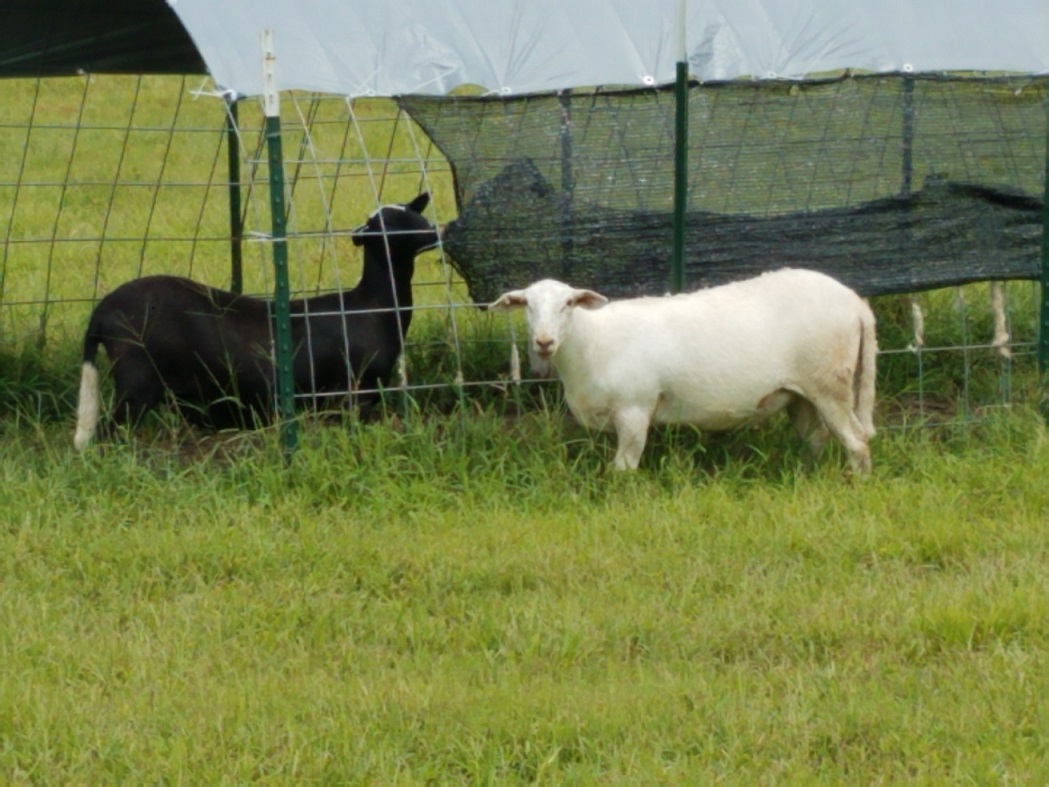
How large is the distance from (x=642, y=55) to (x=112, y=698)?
13.7 feet

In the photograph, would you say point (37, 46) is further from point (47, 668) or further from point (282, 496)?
point (47, 668)

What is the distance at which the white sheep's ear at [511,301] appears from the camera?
7180 millimetres

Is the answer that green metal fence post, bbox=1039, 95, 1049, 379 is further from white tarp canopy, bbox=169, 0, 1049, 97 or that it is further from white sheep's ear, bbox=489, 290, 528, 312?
white sheep's ear, bbox=489, 290, 528, 312

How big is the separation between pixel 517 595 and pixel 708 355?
5.84ft

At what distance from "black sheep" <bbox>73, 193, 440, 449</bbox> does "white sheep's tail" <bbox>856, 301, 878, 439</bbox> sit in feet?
7.01

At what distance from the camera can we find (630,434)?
730cm

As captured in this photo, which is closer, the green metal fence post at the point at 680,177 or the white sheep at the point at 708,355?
the white sheep at the point at 708,355

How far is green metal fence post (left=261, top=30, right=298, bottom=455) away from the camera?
703cm

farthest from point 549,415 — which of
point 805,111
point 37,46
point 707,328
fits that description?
point 37,46

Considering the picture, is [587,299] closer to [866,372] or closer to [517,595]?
[866,372]

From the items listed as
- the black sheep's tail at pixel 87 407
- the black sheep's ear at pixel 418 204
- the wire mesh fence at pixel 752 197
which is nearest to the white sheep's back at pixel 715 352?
the wire mesh fence at pixel 752 197

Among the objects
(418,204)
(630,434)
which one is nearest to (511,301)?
(630,434)

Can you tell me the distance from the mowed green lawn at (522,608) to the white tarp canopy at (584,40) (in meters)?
1.64

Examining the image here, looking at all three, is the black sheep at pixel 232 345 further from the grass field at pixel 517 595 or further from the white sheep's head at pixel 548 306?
the white sheep's head at pixel 548 306
